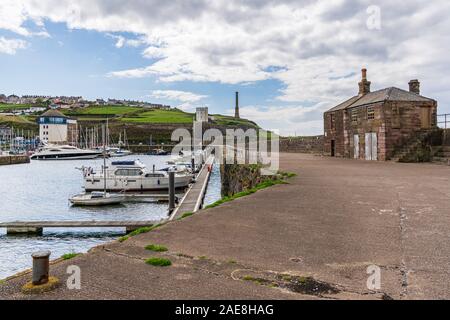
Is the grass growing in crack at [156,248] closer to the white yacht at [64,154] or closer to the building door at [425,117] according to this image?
the building door at [425,117]

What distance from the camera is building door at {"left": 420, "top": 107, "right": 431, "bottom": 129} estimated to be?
1057 inches

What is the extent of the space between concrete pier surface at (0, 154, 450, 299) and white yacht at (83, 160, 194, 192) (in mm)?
27356

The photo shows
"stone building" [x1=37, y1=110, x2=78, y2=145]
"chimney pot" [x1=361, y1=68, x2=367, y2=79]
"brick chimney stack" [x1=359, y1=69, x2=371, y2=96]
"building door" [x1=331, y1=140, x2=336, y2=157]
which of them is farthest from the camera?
"stone building" [x1=37, y1=110, x2=78, y2=145]

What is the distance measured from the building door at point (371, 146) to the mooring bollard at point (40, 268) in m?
26.9

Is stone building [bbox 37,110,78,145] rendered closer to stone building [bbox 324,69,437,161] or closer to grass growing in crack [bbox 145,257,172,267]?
stone building [bbox 324,69,437,161]

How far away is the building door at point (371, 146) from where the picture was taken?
27.8 metres

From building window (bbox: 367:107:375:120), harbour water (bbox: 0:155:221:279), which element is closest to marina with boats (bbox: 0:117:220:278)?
harbour water (bbox: 0:155:221:279)

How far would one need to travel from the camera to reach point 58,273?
5328mm

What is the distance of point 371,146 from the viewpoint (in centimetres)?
2848

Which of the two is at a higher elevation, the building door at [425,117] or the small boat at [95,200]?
the building door at [425,117]

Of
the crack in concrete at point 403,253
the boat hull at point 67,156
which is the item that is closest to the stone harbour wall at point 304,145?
the crack in concrete at point 403,253
